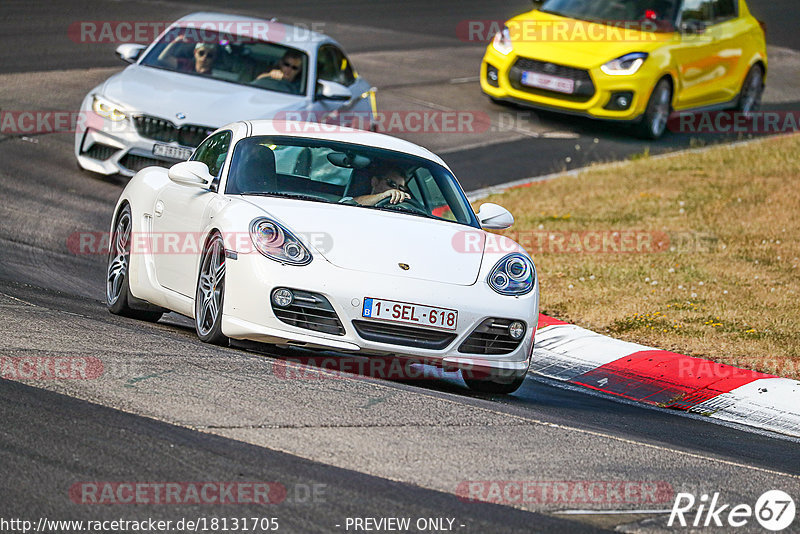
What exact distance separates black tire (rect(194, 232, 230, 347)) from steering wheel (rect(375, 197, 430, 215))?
1.09 m

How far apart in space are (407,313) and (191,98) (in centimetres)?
648

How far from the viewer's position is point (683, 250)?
469 inches

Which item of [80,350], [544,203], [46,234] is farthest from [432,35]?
[80,350]

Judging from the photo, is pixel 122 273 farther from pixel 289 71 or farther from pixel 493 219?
pixel 289 71

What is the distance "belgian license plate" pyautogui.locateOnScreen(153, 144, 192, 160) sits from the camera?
1229cm

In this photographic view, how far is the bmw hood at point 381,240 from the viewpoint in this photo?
6.98m

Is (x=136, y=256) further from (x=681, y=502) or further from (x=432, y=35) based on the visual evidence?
(x=432, y=35)

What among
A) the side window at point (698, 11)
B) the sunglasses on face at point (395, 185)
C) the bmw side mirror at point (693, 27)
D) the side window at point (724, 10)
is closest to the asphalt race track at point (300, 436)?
the sunglasses on face at point (395, 185)

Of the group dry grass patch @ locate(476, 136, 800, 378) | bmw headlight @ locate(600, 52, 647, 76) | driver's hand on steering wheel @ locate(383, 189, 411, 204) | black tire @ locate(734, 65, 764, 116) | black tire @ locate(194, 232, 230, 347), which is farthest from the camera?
black tire @ locate(734, 65, 764, 116)

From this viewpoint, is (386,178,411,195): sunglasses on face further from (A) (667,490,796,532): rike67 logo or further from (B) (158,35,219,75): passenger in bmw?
(B) (158,35,219,75): passenger in bmw

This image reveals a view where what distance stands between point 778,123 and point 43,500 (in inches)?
654

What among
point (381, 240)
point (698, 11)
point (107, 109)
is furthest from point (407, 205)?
point (698, 11)

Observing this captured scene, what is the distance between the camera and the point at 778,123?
19375mm

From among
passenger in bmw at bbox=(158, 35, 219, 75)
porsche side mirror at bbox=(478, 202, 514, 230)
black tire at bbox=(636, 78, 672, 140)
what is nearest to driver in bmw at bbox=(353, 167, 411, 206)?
porsche side mirror at bbox=(478, 202, 514, 230)
